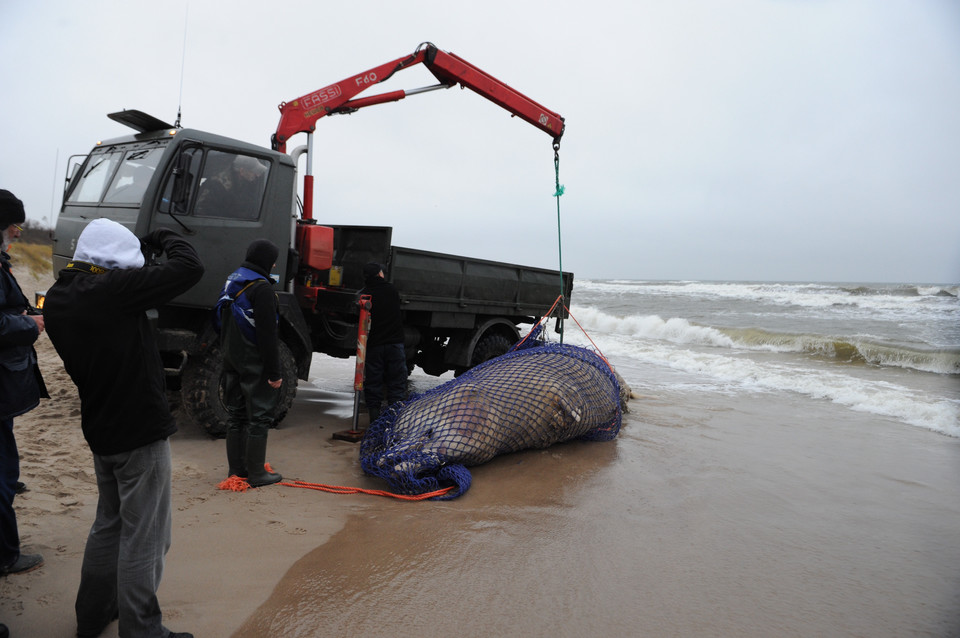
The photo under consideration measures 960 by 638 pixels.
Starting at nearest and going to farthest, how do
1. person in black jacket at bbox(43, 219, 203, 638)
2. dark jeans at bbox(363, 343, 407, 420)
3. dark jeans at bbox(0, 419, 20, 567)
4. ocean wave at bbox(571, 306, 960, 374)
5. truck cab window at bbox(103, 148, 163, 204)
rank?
person in black jacket at bbox(43, 219, 203, 638), dark jeans at bbox(0, 419, 20, 567), truck cab window at bbox(103, 148, 163, 204), dark jeans at bbox(363, 343, 407, 420), ocean wave at bbox(571, 306, 960, 374)

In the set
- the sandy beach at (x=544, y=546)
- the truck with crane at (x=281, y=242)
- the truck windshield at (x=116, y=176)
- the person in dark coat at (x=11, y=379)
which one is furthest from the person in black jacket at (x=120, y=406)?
the truck windshield at (x=116, y=176)

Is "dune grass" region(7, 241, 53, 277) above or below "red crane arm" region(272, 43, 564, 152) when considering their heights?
below

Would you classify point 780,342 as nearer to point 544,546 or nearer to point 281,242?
point 281,242

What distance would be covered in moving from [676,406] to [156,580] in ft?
20.9

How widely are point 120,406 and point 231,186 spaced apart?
3.45 m

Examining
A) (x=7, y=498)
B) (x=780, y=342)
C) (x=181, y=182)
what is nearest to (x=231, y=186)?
(x=181, y=182)

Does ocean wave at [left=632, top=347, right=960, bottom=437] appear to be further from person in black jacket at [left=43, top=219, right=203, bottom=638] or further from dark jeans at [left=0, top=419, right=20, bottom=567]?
dark jeans at [left=0, top=419, right=20, bottom=567]

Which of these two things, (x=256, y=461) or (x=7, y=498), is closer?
(x=7, y=498)

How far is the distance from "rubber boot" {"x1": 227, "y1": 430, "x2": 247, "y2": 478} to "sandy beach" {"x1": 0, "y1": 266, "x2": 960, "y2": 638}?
18 centimetres

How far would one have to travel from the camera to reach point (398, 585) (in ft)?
9.15

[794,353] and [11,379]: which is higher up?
[11,379]

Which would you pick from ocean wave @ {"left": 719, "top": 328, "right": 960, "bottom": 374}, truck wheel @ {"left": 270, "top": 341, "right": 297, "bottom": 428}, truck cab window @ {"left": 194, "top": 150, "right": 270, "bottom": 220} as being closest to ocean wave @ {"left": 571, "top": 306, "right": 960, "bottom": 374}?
ocean wave @ {"left": 719, "top": 328, "right": 960, "bottom": 374}

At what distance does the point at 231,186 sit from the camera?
16.9 ft

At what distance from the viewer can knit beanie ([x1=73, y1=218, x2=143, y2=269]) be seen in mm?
2201
